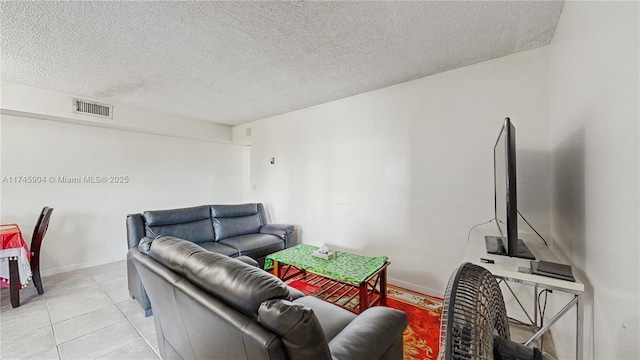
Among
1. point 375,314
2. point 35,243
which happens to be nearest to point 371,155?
point 375,314

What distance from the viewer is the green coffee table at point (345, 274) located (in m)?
2.08

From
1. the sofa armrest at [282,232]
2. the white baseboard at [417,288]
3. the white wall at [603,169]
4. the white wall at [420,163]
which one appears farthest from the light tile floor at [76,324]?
the white wall at [603,169]

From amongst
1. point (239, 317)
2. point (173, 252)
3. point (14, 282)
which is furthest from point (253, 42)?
point (14, 282)

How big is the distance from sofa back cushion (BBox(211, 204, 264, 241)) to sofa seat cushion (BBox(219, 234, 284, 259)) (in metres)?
0.12

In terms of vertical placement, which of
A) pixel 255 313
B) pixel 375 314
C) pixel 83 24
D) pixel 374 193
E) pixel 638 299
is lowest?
pixel 375 314

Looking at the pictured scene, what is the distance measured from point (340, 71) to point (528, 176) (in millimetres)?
2008

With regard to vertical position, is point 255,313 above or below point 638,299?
below

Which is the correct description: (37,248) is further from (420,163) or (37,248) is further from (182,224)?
(420,163)

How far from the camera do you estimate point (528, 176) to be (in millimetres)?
2137

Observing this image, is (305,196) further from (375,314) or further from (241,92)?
(375,314)

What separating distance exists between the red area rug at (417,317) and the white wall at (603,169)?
0.77 metres

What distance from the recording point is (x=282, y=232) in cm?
357

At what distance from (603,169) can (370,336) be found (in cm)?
125

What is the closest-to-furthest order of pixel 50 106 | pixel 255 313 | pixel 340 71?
pixel 255 313 < pixel 340 71 < pixel 50 106
